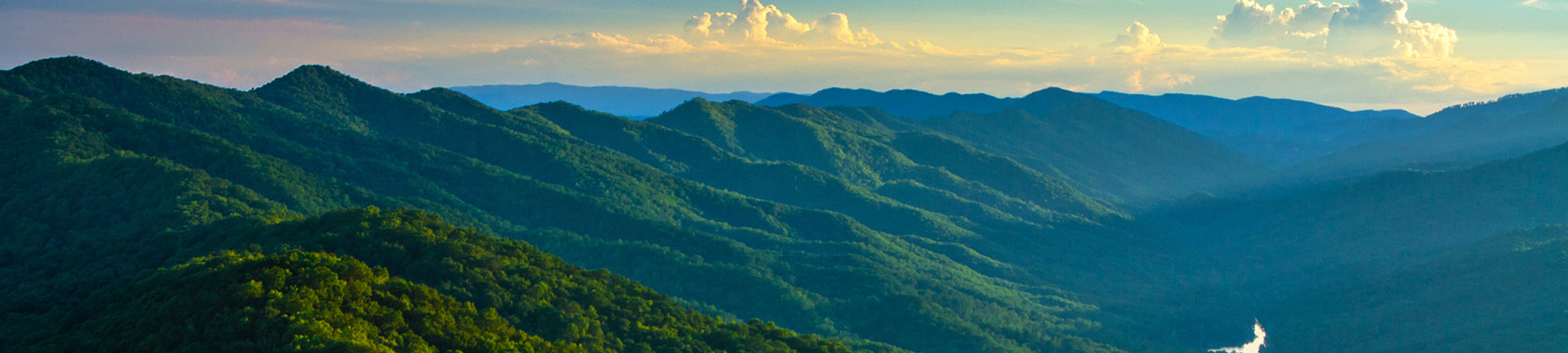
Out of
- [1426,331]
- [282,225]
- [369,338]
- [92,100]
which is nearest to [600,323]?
[369,338]

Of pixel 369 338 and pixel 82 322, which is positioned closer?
pixel 369 338

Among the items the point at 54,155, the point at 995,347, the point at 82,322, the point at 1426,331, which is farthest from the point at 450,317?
the point at 1426,331

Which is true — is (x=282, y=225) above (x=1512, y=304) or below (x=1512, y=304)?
above

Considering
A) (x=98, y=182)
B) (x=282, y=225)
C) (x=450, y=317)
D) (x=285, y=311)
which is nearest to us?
(x=285, y=311)

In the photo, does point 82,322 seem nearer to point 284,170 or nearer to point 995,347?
point 284,170

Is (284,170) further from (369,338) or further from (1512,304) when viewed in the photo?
(1512,304)

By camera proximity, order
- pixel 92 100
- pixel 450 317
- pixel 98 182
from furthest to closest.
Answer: pixel 92 100
pixel 98 182
pixel 450 317

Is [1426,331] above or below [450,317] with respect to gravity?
below

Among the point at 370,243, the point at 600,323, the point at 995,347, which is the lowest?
the point at 995,347

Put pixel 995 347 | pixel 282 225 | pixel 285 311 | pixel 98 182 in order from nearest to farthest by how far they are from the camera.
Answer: pixel 285 311 < pixel 282 225 < pixel 98 182 < pixel 995 347
